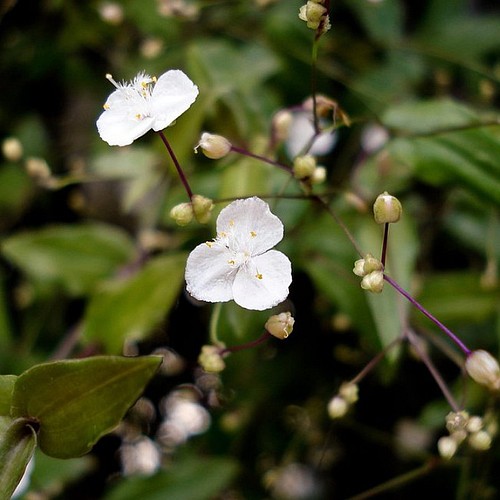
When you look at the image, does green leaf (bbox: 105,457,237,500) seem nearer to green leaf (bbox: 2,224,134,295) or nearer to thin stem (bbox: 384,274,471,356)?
green leaf (bbox: 2,224,134,295)

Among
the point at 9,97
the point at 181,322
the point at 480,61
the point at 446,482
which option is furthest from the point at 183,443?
the point at 480,61

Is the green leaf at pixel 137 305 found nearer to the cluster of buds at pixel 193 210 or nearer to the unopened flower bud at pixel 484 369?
the cluster of buds at pixel 193 210

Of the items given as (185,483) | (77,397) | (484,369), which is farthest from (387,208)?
(185,483)

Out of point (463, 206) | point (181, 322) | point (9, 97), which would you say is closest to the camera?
point (463, 206)

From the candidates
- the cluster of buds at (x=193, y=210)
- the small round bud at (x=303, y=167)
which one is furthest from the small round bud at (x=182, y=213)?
the small round bud at (x=303, y=167)

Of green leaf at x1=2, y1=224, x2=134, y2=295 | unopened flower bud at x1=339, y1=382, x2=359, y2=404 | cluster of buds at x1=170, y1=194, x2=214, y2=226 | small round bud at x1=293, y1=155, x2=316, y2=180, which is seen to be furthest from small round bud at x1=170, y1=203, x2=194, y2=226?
green leaf at x1=2, y1=224, x2=134, y2=295

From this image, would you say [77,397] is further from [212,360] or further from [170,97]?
[170,97]

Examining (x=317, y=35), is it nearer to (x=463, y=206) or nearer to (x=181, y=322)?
(x=463, y=206)
